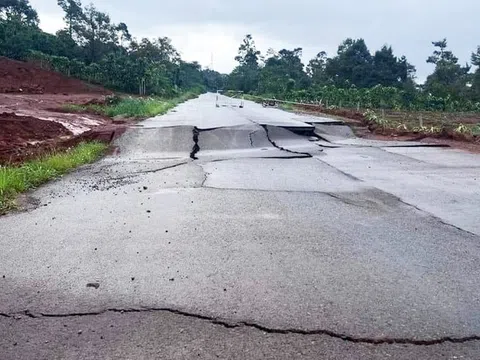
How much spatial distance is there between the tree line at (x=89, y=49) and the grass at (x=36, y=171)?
40227mm

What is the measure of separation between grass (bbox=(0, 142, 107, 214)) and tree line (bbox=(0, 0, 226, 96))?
132 feet

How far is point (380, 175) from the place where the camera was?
9.14 meters

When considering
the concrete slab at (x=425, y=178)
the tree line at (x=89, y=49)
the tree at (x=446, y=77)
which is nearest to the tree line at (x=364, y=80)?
the tree at (x=446, y=77)

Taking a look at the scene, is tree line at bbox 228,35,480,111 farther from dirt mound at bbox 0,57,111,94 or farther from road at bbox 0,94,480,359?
road at bbox 0,94,480,359

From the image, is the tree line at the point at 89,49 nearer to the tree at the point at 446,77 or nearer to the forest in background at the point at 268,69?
the forest in background at the point at 268,69

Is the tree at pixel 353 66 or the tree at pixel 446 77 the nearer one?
the tree at pixel 446 77

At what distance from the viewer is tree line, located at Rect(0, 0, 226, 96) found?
1959 inches

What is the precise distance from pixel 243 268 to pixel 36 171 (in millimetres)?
5701

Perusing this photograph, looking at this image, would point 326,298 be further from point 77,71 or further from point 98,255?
point 77,71

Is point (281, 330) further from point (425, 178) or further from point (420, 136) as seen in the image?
point (420, 136)

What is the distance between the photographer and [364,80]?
63.1 m

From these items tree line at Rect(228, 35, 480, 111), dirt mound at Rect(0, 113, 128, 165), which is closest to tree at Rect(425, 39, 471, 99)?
tree line at Rect(228, 35, 480, 111)

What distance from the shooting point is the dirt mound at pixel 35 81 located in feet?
127

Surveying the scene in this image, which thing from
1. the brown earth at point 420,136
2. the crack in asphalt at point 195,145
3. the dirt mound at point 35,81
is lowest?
the dirt mound at point 35,81
